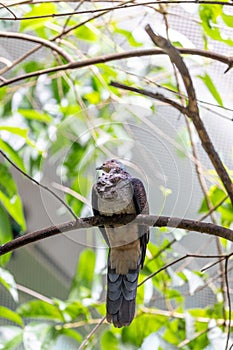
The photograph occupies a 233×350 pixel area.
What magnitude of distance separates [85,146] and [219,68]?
0.44 metres

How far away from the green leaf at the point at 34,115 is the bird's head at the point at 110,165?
1.70ft

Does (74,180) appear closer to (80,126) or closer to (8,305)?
(80,126)

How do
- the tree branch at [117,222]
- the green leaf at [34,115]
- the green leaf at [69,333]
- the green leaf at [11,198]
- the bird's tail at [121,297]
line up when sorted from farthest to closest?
1. the green leaf at [69,333]
2. the green leaf at [34,115]
3. the green leaf at [11,198]
4. the bird's tail at [121,297]
5. the tree branch at [117,222]

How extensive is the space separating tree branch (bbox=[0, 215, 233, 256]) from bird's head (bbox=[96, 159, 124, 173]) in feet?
0.16

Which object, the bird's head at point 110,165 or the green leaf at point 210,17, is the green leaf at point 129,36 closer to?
the green leaf at point 210,17

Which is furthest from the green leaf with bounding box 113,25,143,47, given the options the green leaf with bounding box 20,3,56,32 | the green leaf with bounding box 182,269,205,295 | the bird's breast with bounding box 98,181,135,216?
the bird's breast with bounding box 98,181,135,216

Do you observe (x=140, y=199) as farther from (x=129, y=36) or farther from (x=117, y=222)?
(x=129, y=36)

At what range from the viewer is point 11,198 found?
1093mm

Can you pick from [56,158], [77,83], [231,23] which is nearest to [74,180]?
[56,158]

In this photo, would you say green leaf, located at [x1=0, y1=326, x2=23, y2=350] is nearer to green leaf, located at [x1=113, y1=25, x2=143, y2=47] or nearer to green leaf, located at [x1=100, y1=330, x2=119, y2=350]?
green leaf, located at [x1=100, y1=330, x2=119, y2=350]

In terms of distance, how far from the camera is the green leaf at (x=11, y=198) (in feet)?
3.54

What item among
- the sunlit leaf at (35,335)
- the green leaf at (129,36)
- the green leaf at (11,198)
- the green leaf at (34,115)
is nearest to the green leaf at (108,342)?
the sunlit leaf at (35,335)

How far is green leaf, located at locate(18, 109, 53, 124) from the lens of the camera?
1.19m

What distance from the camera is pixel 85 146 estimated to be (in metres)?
0.88
